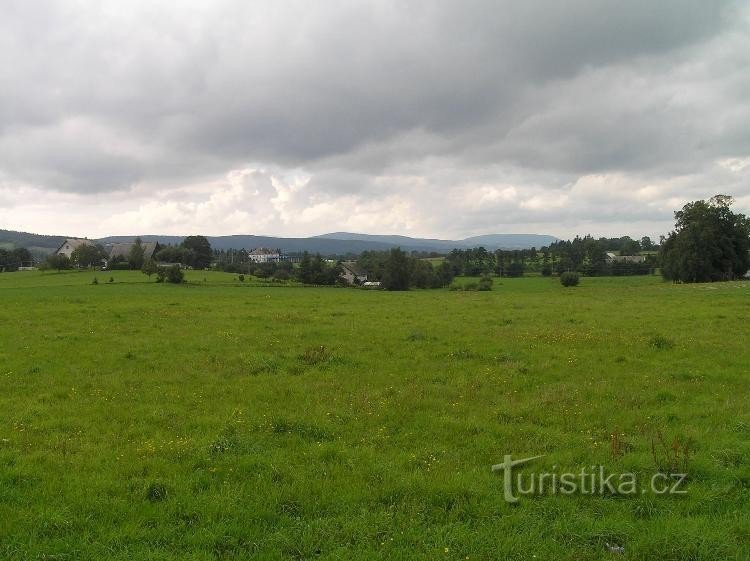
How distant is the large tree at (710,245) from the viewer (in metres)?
72.9

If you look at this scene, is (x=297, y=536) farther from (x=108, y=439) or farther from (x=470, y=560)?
(x=108, y=439)

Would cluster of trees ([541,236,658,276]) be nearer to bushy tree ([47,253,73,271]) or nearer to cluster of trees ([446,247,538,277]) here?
cluster of trees ([446,247,538,277])

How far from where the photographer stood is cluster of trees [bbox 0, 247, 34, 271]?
137 metres

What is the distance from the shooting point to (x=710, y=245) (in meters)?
72.8

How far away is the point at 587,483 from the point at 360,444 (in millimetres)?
3793

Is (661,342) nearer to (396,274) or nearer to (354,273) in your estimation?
(396,274)

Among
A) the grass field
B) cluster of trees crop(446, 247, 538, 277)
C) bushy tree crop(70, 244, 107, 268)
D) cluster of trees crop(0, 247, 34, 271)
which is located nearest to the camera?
the grass field

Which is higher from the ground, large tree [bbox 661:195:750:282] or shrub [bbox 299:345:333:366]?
large tree [bbox 661:195:750:282]

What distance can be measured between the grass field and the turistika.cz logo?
0.55ft

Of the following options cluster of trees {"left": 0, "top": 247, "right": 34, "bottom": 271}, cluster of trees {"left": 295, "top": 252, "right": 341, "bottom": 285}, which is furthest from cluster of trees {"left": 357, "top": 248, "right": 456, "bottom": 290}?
cluster of trees {"left": 0, "top": 247, "right": 34, "bottom": 271}

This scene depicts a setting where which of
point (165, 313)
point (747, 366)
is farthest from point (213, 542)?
point (165, 313)

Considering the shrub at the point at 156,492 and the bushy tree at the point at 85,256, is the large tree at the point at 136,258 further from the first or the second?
the shrub at the point at 156,492

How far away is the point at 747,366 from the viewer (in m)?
15.2

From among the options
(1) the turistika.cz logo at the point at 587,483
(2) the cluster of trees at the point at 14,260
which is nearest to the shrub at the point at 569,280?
(1) the turistika.cz logo at the point at 587,483
